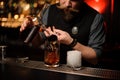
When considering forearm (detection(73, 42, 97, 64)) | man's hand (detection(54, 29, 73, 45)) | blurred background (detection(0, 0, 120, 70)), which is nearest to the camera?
man's hand (detection(54, 29, 73, 45))

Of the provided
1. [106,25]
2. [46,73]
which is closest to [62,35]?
[46,73]

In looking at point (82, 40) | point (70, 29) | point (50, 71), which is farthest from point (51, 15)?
point (50, 71)

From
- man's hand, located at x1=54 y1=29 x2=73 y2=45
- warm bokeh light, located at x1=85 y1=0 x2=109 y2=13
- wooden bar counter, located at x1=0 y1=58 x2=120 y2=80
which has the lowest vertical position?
wooden bar counter, located at x1=0 y1=58 x2=120 y2=80

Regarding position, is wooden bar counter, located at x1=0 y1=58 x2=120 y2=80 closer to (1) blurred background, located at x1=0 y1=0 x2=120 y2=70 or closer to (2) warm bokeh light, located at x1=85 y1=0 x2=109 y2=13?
(1) blurred background, located at x1=0 y1=0 x2=120 y2=70

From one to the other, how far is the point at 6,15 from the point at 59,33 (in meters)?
2.92

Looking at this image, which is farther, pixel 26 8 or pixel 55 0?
pixel 26 8

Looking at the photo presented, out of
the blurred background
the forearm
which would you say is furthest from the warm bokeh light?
the forearm

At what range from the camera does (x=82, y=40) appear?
1945mm

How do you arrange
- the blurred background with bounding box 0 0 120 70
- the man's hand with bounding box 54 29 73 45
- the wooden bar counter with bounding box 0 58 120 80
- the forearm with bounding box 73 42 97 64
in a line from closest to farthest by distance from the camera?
1. the wooden bar counter with bounding box 0 58 120 80
2. the man's hand with bounding box 54 29 73 45
3. the forearm with bounding box 73 42 97 64
4. the blurred background with bounding box 0 0 120 70

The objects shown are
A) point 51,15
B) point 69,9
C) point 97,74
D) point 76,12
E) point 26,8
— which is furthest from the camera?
point 26,8

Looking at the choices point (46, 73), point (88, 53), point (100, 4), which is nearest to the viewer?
point (46, 73)

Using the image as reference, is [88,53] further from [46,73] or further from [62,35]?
[46,73]

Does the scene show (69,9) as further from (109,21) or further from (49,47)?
(109,21)

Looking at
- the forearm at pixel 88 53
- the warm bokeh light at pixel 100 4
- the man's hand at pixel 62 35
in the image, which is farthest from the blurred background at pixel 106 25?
the man's hand at pixel 62 35
